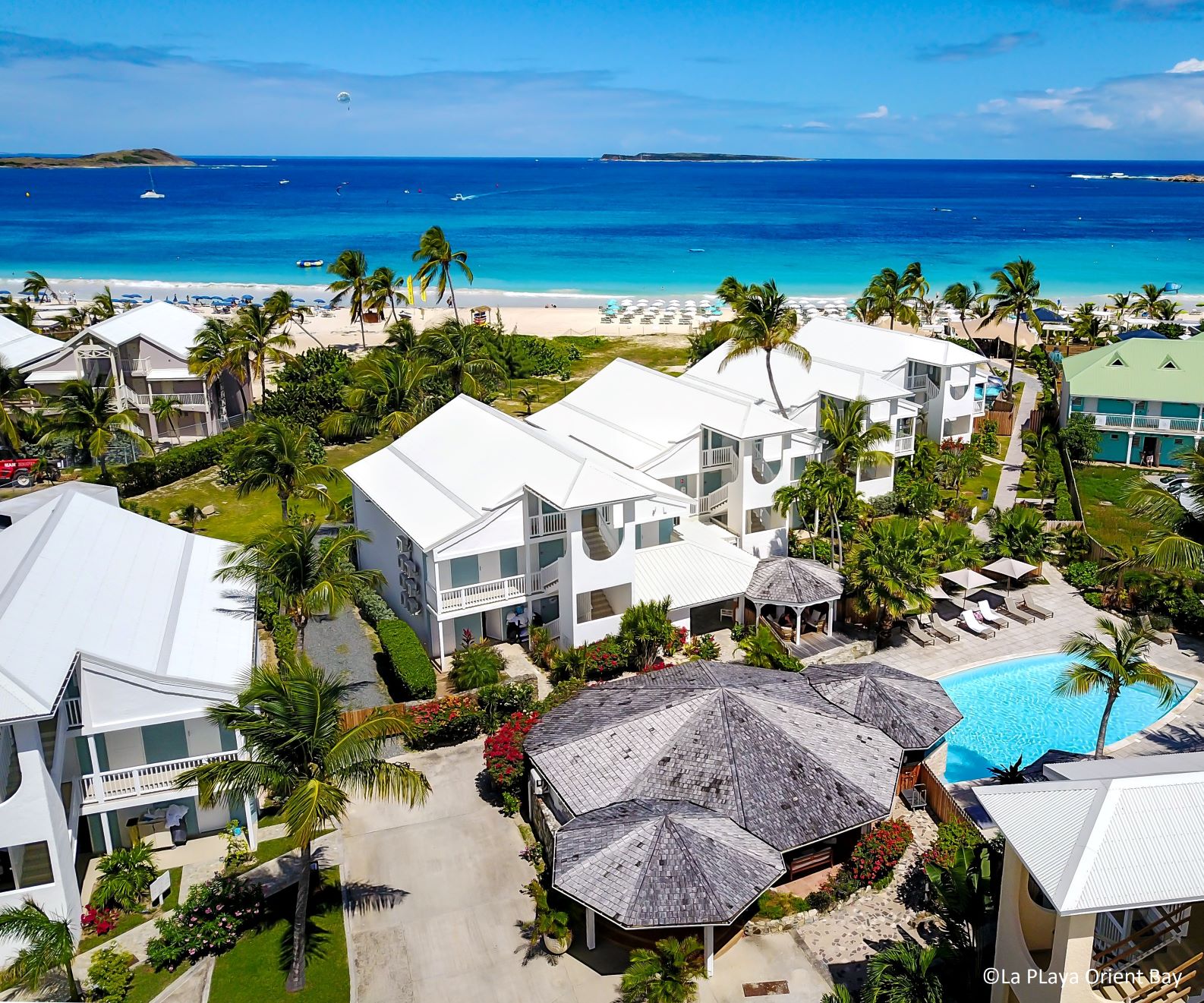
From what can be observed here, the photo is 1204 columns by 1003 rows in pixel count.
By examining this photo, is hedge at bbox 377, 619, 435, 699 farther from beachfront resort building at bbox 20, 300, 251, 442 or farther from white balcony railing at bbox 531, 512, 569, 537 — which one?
beachfront resort building at bbox 20, 300, 251, 442

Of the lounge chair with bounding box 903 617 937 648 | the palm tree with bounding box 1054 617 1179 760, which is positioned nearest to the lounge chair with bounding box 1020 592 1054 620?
the lounge chair with bounding box 903 617 937 648

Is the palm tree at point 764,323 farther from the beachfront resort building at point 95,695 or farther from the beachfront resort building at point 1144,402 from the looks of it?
the beachfront resort building at point 95,695

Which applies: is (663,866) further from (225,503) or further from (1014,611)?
(225,503)

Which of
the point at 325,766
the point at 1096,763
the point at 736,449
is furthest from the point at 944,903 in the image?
the point at 736,449

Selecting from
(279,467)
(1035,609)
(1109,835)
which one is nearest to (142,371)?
(279,467)

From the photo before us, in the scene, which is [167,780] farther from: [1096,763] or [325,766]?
[1096,763]

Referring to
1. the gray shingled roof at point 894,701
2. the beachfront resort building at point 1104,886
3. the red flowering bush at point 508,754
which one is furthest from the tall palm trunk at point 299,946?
the gray shingled roof at point 894,701
